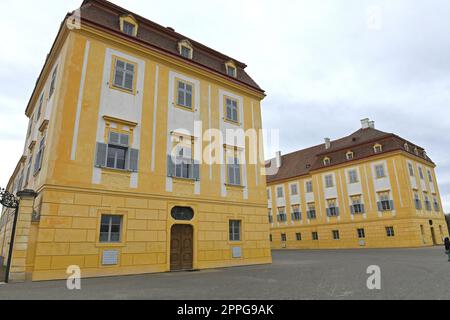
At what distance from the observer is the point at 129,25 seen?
15.9 meters

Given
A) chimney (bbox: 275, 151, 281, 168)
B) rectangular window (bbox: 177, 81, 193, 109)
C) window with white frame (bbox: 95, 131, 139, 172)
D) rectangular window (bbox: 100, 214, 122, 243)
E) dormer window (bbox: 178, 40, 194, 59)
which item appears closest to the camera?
rectangular window (bbox: 100, 214, 122, 243)

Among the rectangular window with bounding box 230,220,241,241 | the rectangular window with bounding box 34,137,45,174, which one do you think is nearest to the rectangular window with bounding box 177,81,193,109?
the rectangular window with bounding box 34,137,45,174

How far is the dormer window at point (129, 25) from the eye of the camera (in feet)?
51.1

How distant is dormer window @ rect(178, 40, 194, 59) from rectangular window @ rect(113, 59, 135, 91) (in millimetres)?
3719

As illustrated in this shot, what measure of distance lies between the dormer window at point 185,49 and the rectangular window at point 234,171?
673 cm

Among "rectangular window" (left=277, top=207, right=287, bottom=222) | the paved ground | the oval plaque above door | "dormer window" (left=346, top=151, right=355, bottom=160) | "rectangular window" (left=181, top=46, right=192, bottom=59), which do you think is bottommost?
the paved ground

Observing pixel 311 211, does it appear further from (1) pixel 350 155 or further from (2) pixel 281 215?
(1) pixel 350 155

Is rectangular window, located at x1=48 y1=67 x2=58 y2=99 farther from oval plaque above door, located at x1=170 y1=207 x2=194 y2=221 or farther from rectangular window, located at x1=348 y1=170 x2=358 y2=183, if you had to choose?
rectangular window, located at x1=348 y1=170 x2=358 y2=183

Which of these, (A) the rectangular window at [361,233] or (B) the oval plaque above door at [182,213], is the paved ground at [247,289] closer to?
(B) the oval plaque above door at [182,213]

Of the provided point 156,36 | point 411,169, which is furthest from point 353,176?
point 156,36

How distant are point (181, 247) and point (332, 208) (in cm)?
2934

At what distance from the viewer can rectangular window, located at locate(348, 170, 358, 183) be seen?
36978mm
